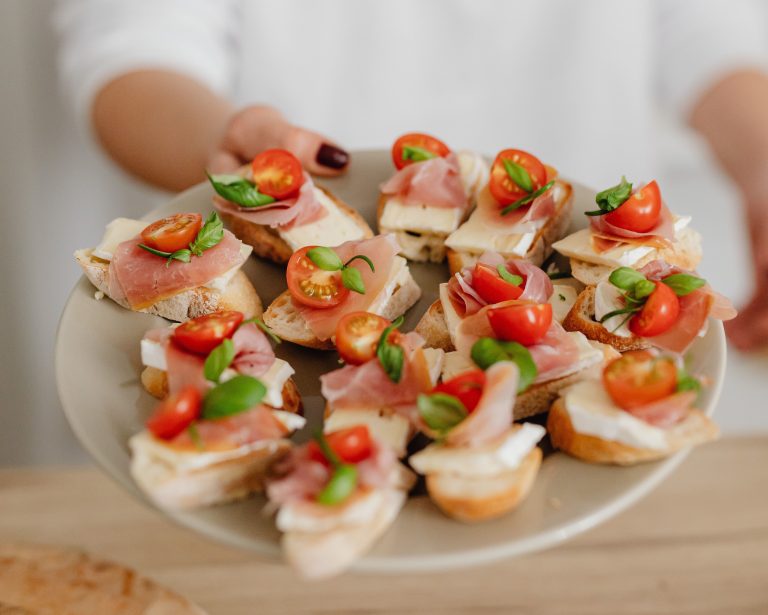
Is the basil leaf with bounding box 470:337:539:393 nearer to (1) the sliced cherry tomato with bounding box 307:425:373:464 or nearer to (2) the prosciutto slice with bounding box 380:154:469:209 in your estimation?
(1) the sliced cherry tomato with bounding box 307:425:373:464

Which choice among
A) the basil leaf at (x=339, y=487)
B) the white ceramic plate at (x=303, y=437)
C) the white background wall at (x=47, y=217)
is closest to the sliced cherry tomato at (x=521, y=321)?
the white ceramic plate at (x=303, y=437)

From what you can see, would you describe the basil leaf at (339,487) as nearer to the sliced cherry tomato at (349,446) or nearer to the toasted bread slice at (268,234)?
the sliced cherry tomato at (349,446)

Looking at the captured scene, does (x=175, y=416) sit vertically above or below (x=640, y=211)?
below

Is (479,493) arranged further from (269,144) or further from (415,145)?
(269,144)

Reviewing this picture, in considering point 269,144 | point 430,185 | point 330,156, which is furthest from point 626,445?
point 269,144

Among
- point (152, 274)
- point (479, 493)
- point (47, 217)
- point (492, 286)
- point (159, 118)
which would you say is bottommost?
point (47, 217)

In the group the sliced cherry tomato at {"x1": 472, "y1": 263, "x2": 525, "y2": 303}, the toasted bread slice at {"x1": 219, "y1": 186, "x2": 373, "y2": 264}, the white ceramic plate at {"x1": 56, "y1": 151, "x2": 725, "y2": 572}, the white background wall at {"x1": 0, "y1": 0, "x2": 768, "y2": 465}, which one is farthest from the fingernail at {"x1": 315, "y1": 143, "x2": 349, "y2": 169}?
the white background wall at {"x1": 0, "y1": 0, "x2": 768, "y2": 465}

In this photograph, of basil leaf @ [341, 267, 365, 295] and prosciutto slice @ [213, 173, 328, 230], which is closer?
basil leaf @ [341, 267, 365, 295]
